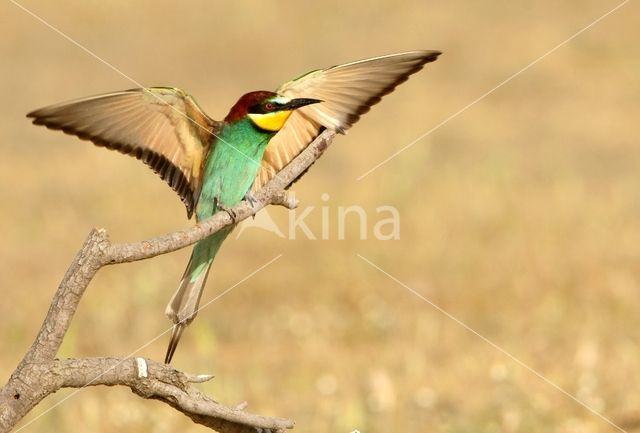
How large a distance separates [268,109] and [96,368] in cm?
80

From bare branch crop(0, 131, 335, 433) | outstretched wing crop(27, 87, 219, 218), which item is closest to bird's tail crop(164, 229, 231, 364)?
outstretched wing crop(27, 87, 219, 218)

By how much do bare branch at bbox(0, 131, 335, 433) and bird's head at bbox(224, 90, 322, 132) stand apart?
331 mm

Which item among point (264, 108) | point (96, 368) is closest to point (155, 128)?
point (264, 108)

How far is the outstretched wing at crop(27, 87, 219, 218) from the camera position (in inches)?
110

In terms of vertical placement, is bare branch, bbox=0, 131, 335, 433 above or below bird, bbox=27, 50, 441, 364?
below

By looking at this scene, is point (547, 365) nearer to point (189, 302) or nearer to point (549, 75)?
point (189, 302)

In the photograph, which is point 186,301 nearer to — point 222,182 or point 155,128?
point 222,182

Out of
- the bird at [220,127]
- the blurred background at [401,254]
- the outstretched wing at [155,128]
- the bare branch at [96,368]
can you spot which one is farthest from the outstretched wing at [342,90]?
the blurred background at [401,254]

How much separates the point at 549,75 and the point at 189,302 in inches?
402

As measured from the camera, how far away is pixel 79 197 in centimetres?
848

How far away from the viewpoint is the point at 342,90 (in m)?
2.99

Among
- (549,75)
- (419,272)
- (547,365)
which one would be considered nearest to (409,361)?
(547,365)

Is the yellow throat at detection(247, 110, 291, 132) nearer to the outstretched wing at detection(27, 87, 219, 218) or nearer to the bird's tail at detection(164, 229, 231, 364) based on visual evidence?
the outstretched wing at detection(27, 87, 219, 218)

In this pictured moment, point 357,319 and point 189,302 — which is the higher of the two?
point 189,302
